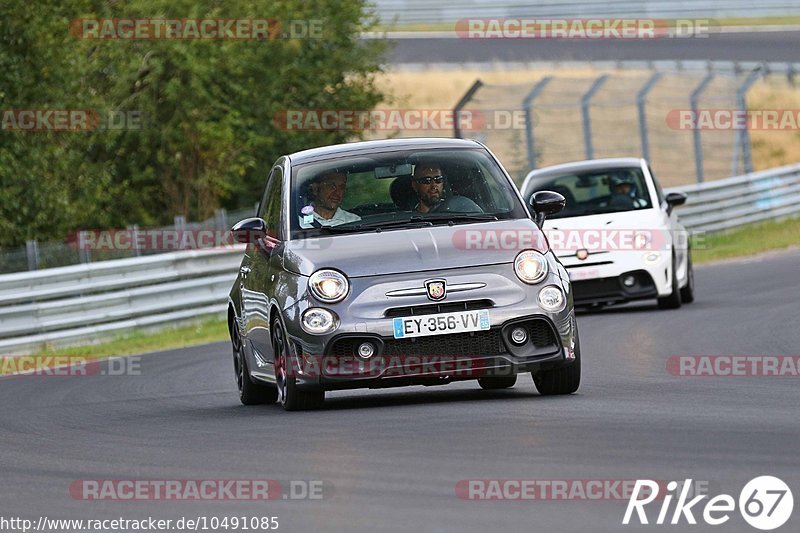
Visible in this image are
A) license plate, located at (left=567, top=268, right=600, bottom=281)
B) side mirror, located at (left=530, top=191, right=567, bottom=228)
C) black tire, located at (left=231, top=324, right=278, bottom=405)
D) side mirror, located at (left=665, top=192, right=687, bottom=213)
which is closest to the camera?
side mirror, located at (left=530, top=191, right=567, bottom=228)

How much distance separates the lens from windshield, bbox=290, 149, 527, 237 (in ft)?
35.8

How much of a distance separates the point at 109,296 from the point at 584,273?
5582 mm

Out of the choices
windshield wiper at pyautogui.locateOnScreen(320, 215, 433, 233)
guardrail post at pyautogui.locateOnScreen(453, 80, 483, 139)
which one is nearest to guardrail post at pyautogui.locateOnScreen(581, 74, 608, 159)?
guardrail post at pyautogui.locateOnScreen(453, 80, 483, 139)

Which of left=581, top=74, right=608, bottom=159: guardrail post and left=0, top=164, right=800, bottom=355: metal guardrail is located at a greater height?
left=581, top=74, right=608, bottom=159: guardrail post

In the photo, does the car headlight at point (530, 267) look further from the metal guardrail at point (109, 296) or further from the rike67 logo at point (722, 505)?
the metal guardrail at point (109, 296)

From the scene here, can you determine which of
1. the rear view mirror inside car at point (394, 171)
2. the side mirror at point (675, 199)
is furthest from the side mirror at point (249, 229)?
the side mirror at point (675, 199)

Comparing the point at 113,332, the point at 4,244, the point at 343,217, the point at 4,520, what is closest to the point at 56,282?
the point at 113,332

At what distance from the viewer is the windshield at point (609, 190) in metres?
19.2

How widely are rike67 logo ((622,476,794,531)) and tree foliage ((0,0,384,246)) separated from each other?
64.1 ft

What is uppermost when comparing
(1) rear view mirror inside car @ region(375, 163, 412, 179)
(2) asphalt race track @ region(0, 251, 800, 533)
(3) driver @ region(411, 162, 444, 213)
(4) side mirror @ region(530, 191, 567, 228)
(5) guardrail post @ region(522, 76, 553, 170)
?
(5) guardrail post @ region(522, 76, 553, 170)

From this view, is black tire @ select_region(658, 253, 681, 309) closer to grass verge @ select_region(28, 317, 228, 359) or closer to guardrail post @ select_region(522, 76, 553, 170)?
grass verge @ select_region(28, 317, 228, 359)

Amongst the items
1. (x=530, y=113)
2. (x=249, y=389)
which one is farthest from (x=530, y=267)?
(x=530, y=113)

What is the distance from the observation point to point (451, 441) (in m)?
8.53

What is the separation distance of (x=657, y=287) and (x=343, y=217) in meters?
8.10
